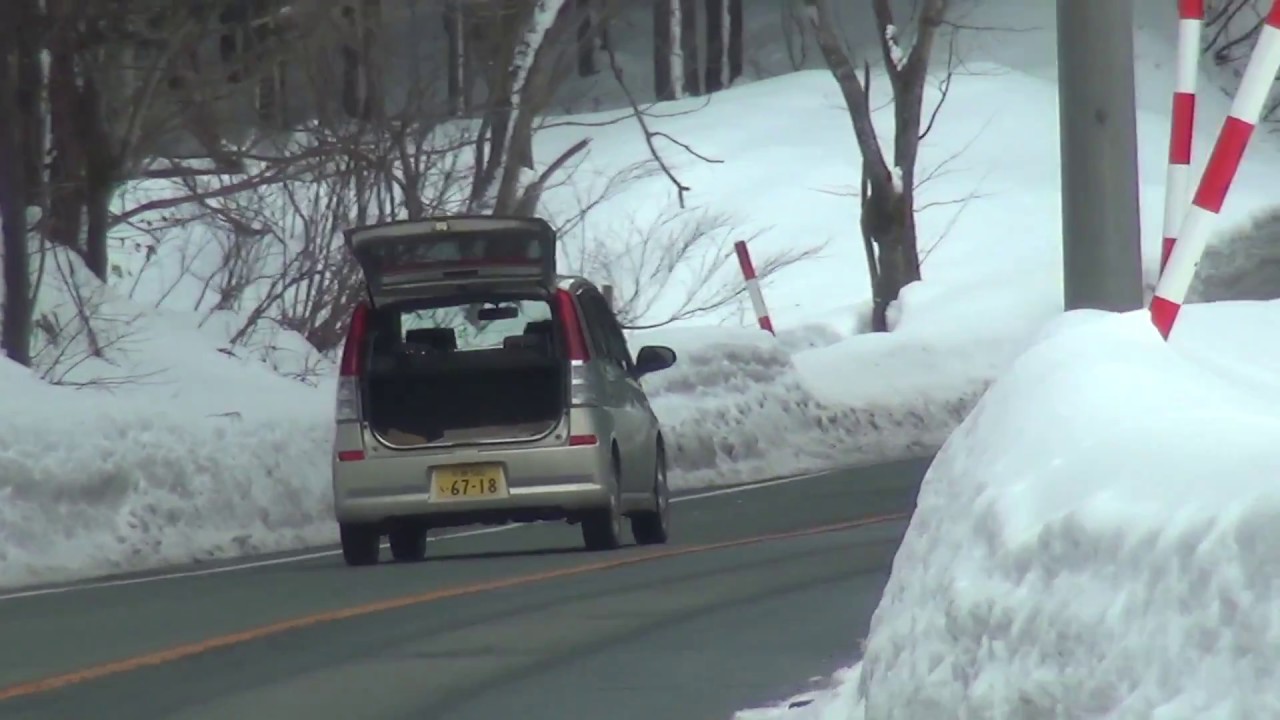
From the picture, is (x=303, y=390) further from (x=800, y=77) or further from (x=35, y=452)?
(x=800, y=77)

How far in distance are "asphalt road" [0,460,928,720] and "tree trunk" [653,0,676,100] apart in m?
31.3

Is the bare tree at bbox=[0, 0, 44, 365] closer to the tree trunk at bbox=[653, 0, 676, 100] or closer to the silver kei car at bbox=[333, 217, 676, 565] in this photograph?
the silver kei car at bbox=[333, 217, 676, 565]

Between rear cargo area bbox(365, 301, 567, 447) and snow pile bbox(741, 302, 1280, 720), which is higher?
snow pile bbox(741, 302, 1280, 720)

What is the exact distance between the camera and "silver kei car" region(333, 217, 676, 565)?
14.1 meters

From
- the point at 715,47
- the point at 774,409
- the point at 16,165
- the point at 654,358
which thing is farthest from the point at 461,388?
the point at 715,47

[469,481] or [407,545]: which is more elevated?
[469,481]

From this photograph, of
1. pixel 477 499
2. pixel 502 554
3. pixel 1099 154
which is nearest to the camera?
pixel 1099 154

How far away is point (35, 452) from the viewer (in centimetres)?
1526

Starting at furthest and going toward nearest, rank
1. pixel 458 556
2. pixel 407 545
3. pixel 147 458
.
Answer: pixel 147 458, pixel 407 545, pixel 458 556

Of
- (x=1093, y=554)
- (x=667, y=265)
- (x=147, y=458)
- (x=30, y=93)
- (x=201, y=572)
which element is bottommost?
(x=667, y=265)

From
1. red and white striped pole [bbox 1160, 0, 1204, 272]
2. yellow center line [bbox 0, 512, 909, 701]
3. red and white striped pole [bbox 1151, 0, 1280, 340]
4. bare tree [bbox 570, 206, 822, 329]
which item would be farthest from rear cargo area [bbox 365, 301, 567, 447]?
bare tree [bbox 570, 206, 822, 329]

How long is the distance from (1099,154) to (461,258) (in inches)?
169

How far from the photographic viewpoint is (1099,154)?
36.8ft

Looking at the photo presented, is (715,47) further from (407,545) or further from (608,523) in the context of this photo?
(608,523)
